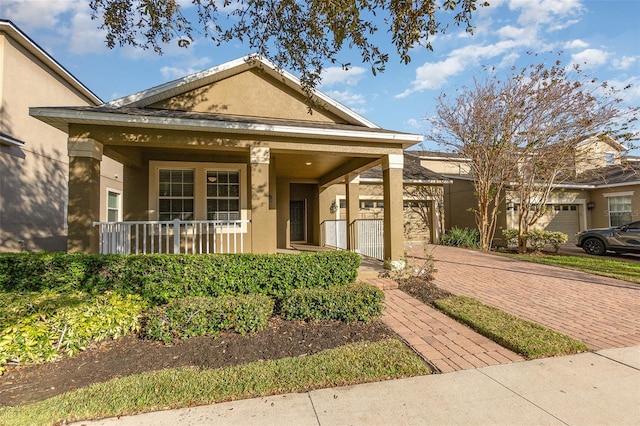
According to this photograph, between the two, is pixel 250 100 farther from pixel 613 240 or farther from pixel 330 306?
pixel 613 240

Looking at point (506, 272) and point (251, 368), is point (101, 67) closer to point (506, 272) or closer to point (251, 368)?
point (251, 368)

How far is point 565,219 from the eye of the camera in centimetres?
1708

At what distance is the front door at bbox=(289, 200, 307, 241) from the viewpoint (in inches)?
565

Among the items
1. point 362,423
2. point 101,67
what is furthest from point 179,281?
point 101,67

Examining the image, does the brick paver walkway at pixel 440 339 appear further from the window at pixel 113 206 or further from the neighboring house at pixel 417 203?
the window at pixel 113 206

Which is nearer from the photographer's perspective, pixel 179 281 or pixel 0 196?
pixel 179 281

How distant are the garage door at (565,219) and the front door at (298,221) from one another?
43.3 feet

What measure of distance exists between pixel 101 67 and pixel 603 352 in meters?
11.7

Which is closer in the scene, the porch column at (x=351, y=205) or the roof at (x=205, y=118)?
the roof at (x=205, y=118)

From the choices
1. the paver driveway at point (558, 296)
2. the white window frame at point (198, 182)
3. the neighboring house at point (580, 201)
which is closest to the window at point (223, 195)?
the white window frame at point (198, 182)

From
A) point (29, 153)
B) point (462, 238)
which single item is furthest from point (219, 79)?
point (462, 238)

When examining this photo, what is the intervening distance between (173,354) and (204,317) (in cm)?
58

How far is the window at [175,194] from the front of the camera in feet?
28.0

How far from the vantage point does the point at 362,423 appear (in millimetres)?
2516
